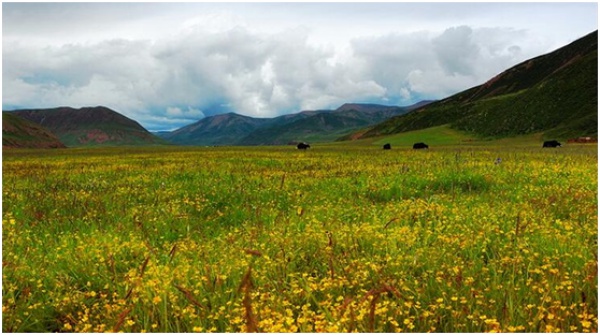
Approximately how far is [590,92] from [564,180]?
163 meters

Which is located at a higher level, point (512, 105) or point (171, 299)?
point (512, 105)

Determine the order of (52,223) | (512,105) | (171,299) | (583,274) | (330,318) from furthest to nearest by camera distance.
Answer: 1. (512,105)
2. (52,223)
3. (583,274)
4. (171,299)
5. (330,318)

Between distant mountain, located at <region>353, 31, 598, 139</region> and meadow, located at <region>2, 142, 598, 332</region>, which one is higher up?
distant mountain, located at <region>353, 31, 598, 139</region>

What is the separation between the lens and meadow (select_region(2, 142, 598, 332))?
187 inches

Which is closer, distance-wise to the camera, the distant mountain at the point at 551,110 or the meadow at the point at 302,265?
the meadow at the point at 302,265

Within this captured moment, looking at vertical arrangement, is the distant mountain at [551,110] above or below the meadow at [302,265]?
above

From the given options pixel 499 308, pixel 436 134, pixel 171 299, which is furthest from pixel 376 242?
pixel 436 134

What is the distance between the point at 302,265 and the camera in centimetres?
665

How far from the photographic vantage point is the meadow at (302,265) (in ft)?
15.6

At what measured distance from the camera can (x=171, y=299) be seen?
5.21 metres

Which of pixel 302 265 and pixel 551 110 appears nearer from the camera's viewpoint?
pixel 302 265

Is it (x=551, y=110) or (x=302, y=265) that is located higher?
(x=551, y=110)

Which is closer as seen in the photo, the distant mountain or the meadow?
the meadow

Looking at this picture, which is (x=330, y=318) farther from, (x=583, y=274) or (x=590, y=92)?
(x=590, y=92)
